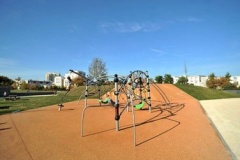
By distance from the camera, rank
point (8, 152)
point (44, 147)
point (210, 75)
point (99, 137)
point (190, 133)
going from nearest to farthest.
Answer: point (8, 152), point (44, 147), point (99, 137), point (190, 133), point (210, 75)

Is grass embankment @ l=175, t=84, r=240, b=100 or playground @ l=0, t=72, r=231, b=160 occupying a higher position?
grass embankment @ l=175, t=84, r=240, b=100

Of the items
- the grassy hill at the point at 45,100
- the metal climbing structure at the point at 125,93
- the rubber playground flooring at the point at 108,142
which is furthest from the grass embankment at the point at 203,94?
the rubber playground flooring at the point at 108,142

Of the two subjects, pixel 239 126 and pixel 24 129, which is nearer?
pixel 24 129

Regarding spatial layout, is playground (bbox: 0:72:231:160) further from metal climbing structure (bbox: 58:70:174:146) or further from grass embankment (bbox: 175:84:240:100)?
grass embankment (bbox: 175:84:240:100)

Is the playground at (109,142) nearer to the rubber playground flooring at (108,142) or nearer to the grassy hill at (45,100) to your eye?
the rubber playground flooring at (108,142)

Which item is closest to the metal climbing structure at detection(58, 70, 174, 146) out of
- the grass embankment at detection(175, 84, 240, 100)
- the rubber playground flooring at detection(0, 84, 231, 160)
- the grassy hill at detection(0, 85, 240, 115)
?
the rubber playground flooring at detection(0, 84, 231, 160)

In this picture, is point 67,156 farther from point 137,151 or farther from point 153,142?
point 153,142

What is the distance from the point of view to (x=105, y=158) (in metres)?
3.85

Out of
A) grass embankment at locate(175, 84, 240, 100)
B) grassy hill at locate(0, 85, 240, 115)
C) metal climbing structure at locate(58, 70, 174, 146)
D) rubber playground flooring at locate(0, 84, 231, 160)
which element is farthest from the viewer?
grass embankment at locate(175, 84, 240, 100)

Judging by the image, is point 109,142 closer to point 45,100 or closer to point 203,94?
point 45,100

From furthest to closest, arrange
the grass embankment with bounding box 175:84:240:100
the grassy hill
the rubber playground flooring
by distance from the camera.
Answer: the grass embankment with bounding box 175:84:240:100
the grassy hill
the rubber playground flooring

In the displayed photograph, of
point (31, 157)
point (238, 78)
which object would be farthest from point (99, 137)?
point (238, 78)

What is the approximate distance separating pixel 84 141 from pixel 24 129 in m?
2.44

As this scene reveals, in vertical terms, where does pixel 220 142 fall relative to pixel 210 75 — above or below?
below
